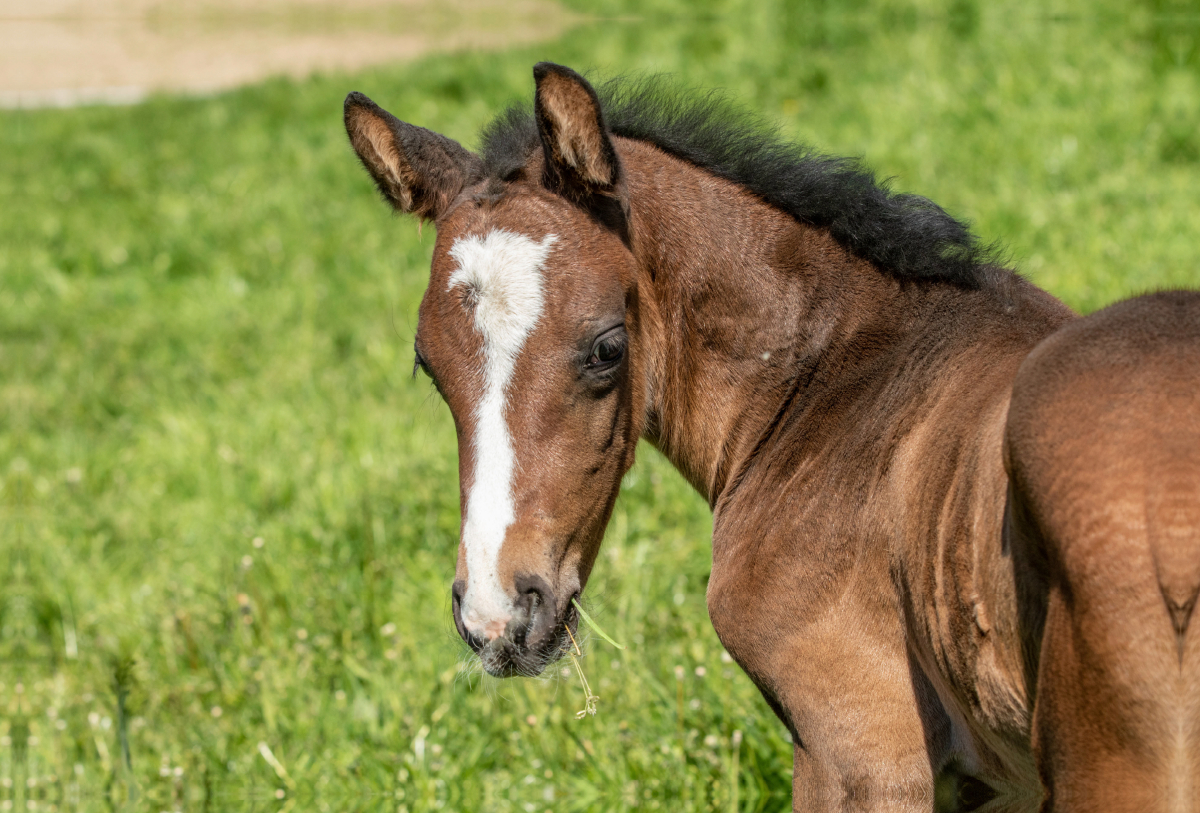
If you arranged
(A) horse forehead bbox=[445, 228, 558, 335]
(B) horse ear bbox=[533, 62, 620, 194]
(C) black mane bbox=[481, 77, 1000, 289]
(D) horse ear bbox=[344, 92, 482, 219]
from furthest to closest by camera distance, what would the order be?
(D) horse ear bbox=[344, 92, 482, 219] < (C) black mane bbox=[481, 77, 1000, 289] < (B) horse ear bbox=[533, 62, 620, 194] < (A) horse forehead bbox=[445, 228, 558, 335]

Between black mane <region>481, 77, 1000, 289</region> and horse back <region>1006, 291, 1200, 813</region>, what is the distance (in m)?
0.92

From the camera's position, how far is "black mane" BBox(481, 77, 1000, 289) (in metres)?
2.68

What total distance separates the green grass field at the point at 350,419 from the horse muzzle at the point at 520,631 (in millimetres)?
265

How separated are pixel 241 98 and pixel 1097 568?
12.4 meters

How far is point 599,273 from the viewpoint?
2531 mm

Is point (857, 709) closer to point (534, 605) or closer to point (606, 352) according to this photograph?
point (534, 605)

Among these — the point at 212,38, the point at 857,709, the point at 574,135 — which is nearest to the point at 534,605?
the point at 857,709

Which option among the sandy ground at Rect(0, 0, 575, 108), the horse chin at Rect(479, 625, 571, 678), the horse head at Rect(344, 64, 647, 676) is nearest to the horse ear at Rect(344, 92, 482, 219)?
the horse head at Rect(344, 64, 647, 676)

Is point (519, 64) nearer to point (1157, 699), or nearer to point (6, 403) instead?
point (6, 403)

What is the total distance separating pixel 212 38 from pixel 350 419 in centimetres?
1245

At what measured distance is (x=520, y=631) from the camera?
2.28 metres

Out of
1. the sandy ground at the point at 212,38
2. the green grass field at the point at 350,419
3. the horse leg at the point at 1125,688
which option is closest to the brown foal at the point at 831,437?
the horse leg at the point at 1125,688

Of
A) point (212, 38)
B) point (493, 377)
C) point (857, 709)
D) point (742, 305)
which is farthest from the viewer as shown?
point (212, 38)

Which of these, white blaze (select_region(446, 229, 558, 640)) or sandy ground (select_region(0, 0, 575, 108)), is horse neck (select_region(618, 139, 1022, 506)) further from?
sandy ground (select_region(0, 0, 575, 108))
